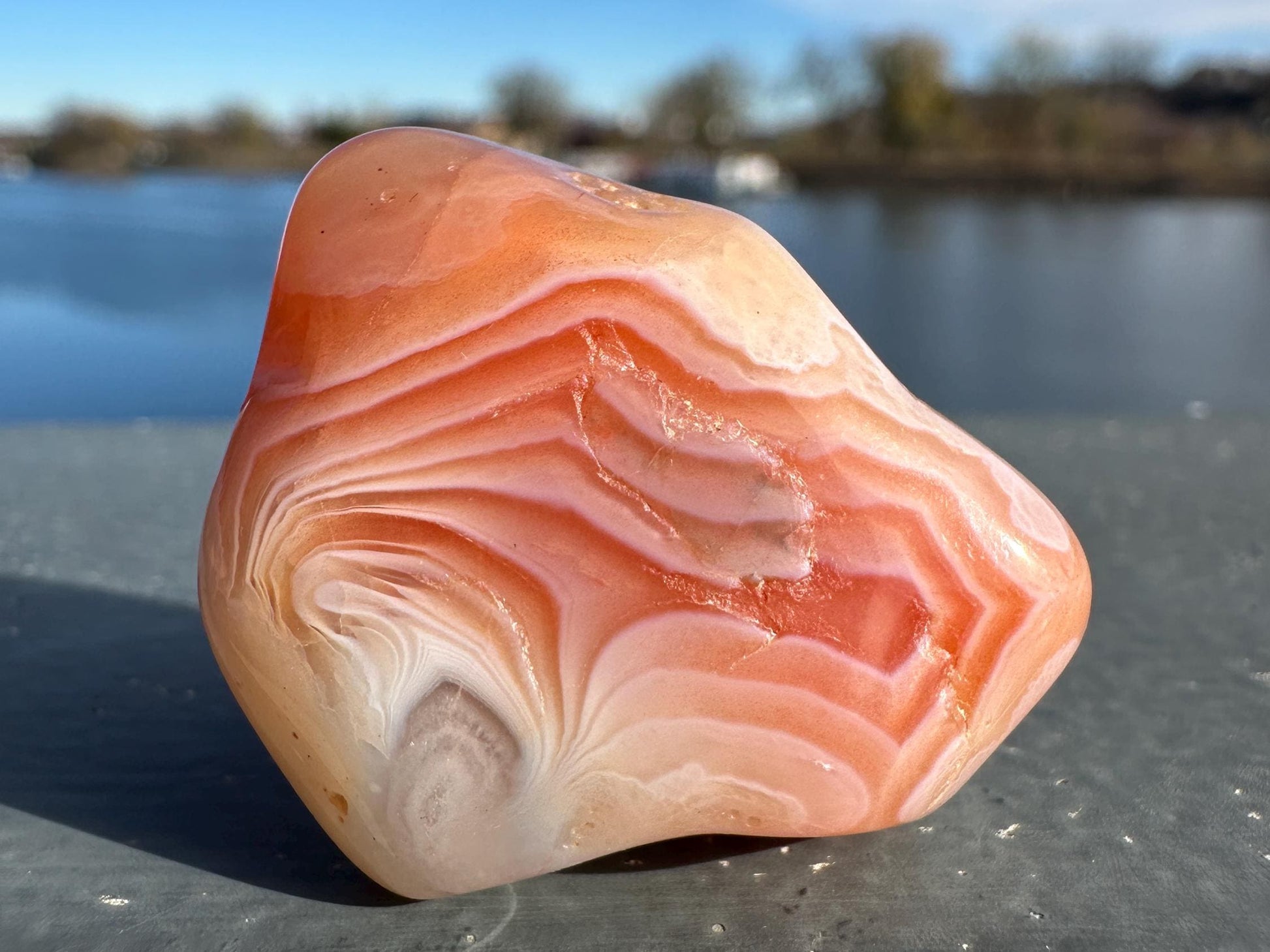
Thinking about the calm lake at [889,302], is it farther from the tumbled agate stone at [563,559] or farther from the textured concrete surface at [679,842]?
the tumbled agate stone at [563,559]

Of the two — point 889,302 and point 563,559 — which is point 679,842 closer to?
point 563,559

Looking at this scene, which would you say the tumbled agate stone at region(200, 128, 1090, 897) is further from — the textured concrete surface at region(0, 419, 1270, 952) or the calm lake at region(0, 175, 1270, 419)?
the calm lake at region(0, 175, 1270, 419)

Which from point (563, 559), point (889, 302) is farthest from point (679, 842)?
point (889, 302)

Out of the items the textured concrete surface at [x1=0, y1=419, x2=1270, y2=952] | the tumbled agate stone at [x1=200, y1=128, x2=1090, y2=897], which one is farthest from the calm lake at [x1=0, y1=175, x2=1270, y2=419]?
the tumbled agate stone at [x1=200, y1=128, x2=1090, y2=897]

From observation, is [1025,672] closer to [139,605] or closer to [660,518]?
[660,518]

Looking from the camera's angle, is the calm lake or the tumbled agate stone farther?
the calm lake
